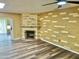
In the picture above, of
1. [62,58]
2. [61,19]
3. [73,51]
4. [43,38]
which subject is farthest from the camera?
[43,38]

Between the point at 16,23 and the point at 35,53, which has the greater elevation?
the point at 16,23

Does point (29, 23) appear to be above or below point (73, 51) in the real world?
above

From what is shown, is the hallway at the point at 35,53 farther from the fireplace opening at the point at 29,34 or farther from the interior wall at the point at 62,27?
the fireplace opening at the point at 29,34

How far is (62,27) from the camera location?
761 cm

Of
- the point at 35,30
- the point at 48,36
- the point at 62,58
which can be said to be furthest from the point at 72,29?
the point at 35,30

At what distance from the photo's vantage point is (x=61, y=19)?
774 centimetres

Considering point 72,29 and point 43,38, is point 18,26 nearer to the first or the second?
point 43,38

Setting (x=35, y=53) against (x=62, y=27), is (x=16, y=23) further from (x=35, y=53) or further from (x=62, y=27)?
(x=35, y=53)

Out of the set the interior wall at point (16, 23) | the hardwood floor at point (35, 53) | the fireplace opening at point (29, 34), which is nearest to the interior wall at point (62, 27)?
the hardwood floor at point (35, 53)

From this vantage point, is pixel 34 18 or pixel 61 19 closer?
pixel 61 19

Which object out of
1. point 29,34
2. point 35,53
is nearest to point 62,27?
point 35,53

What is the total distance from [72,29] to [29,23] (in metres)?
5.01

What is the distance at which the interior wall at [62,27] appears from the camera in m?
6.57

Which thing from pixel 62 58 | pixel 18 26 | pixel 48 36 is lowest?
pixel 62 58
